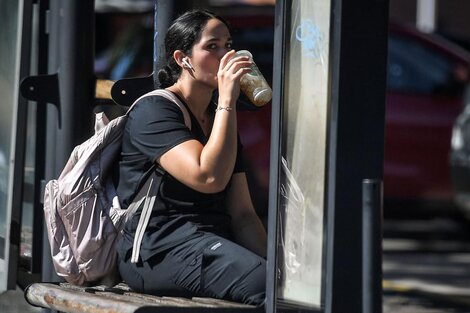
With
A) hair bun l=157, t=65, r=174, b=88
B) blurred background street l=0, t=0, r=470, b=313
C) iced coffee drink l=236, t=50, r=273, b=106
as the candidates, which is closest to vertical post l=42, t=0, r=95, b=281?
hair bun l=157, t=65, r=174, b=88

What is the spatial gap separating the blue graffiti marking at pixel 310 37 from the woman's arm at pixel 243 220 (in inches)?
31.3

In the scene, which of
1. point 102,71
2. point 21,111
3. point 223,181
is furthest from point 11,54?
point 102,71

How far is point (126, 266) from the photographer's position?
4113 millimetres

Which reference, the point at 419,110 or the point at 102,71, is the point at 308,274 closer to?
the point at 102,71

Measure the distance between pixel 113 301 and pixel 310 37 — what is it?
96cm

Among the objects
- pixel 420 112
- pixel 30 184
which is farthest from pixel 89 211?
pixel 420 112

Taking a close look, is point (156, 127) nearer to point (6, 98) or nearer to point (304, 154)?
point (304, 154)

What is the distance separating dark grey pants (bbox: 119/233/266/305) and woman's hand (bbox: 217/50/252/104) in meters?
0.44

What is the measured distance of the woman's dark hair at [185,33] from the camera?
13.6 feet

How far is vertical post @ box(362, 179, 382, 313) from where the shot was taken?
303 centimetres

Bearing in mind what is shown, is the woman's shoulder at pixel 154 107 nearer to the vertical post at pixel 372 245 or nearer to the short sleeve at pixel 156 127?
the short sleeve at pixel 156 127

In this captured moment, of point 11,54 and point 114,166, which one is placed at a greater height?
point 11,54

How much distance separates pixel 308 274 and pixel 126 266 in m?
0.76

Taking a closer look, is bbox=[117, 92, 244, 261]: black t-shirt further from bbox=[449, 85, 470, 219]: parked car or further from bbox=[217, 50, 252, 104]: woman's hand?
bbox=[449, 85, 470, 219]: parked car
